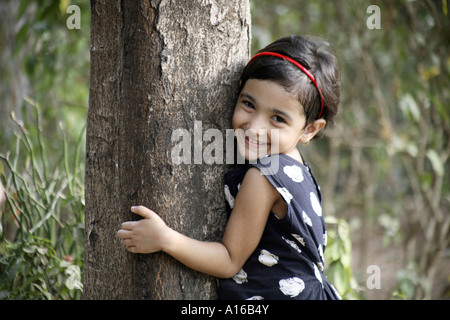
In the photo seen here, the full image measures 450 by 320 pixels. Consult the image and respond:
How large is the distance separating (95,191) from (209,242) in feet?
1.17

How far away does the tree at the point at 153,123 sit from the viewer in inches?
48.8

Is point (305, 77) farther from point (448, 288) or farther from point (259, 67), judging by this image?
point (448, 288)

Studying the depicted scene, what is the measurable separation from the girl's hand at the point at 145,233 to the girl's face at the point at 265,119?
0.32 meters

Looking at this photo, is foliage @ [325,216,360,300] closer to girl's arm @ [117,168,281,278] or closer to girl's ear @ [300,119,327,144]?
girl's ear @ [300,119,327,144]

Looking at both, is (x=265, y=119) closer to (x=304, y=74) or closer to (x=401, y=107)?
(x=304, y=74)

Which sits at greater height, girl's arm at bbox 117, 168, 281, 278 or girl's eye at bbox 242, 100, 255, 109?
girl's eye at bbox 242, 100, 255, 109

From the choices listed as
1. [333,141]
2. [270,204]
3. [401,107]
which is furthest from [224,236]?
[333,141]

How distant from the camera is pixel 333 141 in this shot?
432 centimetres

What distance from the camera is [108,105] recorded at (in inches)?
51.1

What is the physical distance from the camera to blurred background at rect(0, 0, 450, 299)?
1825 mm

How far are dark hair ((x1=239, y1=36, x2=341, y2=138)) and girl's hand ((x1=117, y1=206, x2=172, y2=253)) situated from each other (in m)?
0.48

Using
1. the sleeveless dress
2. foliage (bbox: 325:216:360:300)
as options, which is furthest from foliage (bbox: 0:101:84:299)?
foliage (bbox: 325:216:360:300)

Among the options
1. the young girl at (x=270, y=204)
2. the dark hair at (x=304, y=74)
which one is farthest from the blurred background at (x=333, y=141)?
the young girl at (x=270, y=204)
